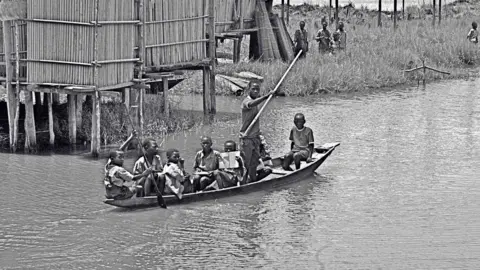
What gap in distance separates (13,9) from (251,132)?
510cm

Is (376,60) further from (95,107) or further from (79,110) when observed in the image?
(95,107)

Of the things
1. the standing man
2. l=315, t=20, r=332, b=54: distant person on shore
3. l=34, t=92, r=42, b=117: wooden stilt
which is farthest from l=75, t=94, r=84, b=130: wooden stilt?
l=315, t=20, r=332, b=54: distant person on shore

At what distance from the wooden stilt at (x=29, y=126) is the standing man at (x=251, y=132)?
4598 mm

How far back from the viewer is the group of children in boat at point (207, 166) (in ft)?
43.1

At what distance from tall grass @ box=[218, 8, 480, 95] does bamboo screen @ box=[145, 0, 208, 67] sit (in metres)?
3.86

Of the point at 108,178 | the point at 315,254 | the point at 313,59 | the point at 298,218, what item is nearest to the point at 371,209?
the point at 298,218

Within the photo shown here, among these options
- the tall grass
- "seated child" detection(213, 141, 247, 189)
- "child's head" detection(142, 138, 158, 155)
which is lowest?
"seated child" detection(213, 141, 247, 189)

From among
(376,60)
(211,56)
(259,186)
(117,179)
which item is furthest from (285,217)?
(376,60)

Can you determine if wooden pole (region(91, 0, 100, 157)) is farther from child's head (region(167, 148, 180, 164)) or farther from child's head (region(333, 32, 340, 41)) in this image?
child's head (region(333, 32, 340, 41))

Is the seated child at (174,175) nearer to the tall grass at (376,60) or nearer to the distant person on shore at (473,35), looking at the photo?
the tall grass at (376,60)

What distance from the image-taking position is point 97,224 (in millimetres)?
13016

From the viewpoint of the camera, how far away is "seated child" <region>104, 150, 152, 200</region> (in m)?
13.0

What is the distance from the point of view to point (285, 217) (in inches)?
536

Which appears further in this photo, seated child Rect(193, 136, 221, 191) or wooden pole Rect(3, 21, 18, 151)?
wooden pole Rect(3, 21, 18, 151)
